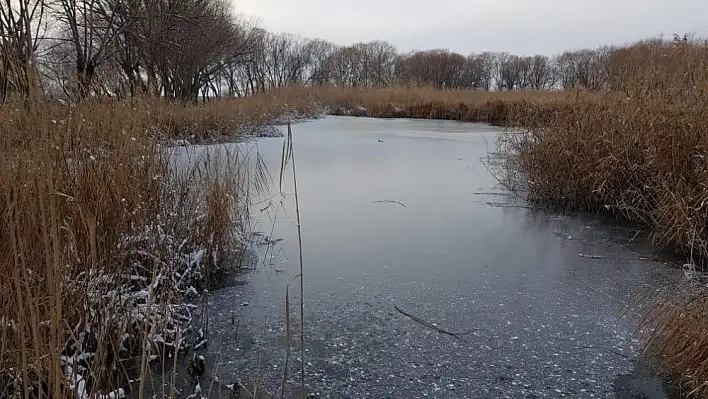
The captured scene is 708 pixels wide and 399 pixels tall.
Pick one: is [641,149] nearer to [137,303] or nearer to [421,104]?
[137,303]

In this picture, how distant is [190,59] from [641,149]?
427 inches

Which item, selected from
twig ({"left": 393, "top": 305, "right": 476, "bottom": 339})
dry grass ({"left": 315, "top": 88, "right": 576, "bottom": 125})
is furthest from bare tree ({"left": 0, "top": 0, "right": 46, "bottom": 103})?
dry grass ({"left": 315, "top": 88, "right": 576, "bottom": 125})

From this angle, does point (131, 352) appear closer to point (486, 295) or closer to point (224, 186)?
point (224, 186)

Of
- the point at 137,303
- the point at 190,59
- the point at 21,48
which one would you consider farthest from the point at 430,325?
the point at 190,59

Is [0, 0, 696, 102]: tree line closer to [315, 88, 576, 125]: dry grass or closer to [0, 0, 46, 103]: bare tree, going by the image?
[0, 0, 46, 103]: bare tree

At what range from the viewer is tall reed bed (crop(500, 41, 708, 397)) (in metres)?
3.18

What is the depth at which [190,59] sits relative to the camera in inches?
489

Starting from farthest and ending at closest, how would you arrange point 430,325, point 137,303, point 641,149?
1. point 641,149
2. point 430,325
3. point 137,303

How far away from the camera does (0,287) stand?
1443 mm

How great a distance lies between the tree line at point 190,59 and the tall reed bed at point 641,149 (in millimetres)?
386

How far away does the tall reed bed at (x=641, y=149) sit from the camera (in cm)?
318

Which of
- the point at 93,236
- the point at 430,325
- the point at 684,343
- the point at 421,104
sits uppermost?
the point at 421,104

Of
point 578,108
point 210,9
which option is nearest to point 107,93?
point 578,108

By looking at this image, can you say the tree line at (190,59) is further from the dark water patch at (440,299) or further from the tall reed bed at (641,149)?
the dark water patch at (440,299)
